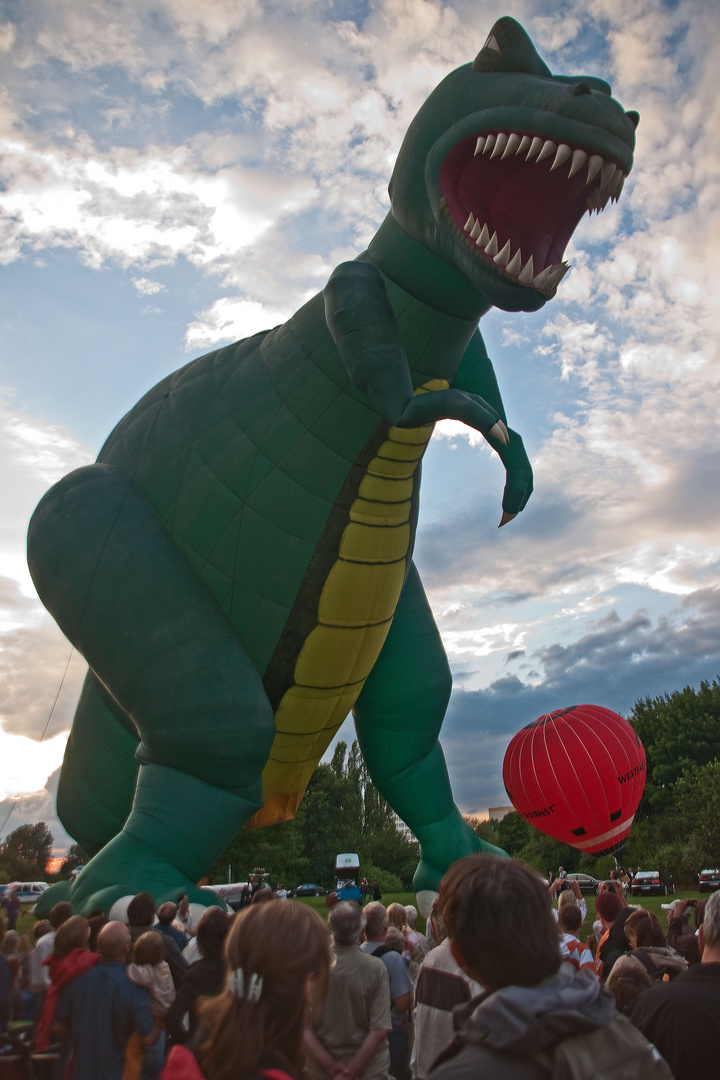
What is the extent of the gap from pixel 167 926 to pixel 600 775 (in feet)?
28.3

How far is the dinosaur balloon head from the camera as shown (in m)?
4.56

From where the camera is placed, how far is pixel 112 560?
5.43m

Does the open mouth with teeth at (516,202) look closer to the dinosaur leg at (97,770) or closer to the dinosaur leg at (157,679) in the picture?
the dinosaur leg at (157,679)

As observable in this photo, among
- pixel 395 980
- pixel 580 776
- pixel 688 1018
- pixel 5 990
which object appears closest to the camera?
pixel 688 1018

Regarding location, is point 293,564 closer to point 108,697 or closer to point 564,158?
point 108,697

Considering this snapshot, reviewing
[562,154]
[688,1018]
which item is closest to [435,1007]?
[688,1018]

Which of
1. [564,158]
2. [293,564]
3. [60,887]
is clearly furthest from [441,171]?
[60,887]

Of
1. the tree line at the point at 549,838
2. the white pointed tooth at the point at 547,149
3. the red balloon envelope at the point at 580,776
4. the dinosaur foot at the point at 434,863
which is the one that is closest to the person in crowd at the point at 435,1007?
the white pointed tooth at the point at 547,149

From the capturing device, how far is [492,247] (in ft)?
15.7

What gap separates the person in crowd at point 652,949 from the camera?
2.62 m

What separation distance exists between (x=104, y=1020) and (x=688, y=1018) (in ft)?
5.90

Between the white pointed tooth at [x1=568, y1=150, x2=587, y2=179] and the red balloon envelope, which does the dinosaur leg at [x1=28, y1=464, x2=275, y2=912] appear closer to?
the white pointed tooth at [x1=568, y1=150, x2=587, y2=179]

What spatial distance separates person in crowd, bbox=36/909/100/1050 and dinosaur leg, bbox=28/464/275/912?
201 centimetres

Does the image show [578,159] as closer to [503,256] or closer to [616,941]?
[503,256]
